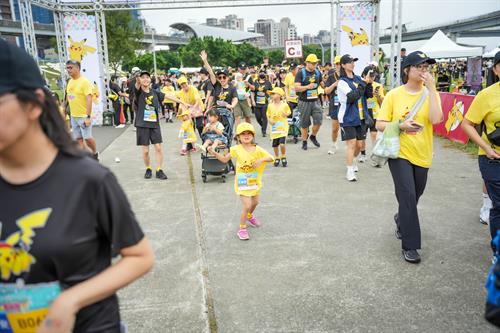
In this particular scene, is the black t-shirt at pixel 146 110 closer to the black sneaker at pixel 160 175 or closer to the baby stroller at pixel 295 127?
the black sneaker at pixel 160 175

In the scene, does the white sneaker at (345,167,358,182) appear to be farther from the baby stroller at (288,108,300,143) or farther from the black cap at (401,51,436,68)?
the baby stroller at (288,108,300,143)

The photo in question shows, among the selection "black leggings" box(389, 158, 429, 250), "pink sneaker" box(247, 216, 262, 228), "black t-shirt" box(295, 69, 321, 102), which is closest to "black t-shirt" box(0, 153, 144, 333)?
"black leggings" box(389, 158, 429, 250)

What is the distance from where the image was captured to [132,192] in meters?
7.21

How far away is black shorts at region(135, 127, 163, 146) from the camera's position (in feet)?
26.3

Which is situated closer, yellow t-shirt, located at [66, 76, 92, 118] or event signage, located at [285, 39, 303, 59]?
yellow t-shirt, located at [66, 76, 92, 118]

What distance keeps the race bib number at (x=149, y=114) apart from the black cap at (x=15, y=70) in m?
6.64

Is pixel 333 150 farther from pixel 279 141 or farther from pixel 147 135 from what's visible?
pixel 147 135

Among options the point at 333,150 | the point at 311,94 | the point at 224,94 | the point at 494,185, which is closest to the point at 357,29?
the point at 311,94

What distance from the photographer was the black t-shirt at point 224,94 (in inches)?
383

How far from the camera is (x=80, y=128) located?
8750 millimetres

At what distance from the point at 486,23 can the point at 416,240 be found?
60608mm

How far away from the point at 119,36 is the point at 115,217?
3655 centimetres

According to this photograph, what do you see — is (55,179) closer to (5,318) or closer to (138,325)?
(5,318)

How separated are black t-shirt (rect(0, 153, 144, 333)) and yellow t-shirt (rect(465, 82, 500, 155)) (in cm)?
358
